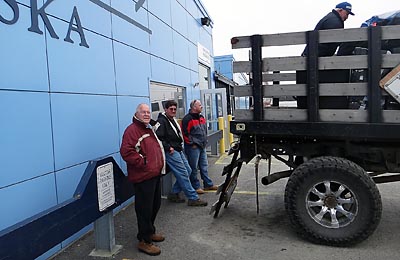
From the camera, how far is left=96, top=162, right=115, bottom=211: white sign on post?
11.7 feet

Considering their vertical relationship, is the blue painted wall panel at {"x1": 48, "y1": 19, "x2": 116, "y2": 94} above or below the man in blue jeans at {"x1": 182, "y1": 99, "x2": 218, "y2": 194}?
above

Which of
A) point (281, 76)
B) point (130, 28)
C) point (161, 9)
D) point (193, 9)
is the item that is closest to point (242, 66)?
point (281, 76)

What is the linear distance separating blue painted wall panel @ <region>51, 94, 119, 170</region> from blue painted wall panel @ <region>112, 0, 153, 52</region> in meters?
1.17

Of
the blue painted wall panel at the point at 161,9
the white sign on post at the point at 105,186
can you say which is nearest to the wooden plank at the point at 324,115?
the white sign on post at the point at 105,186

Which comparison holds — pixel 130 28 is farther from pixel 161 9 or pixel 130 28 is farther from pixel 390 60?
pixel 390 60

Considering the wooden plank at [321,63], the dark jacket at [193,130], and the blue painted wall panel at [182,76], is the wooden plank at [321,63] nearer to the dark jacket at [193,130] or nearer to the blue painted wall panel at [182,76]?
the dark jacket at [193,130]

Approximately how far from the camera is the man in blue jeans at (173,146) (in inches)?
199

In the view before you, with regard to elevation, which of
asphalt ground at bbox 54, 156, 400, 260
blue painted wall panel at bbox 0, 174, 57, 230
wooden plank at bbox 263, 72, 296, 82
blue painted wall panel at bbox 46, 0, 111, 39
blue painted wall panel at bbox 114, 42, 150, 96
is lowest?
asphalt ground at bbox 54, 156, 400, 260

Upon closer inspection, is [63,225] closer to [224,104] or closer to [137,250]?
[137,250]

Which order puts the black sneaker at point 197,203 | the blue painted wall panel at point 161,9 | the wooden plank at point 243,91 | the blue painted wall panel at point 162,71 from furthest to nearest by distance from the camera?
the blue painted wall panel at point 161,9 < the blue painted wall panel at point 162,71 < the black sneaker at point 197,203 < the wooden plank at point 243,91

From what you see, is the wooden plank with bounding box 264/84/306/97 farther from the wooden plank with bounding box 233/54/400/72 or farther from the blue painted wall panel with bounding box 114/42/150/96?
the blue painted wall panel with bounding box 114/42/150/96

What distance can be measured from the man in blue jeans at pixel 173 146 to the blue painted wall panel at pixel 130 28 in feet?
5.15

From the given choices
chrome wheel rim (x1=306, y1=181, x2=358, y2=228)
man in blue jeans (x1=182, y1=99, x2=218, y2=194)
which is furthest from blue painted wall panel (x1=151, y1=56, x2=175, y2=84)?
chrome wheel rim (x1=306, y1=181, x2=358, y2=228)

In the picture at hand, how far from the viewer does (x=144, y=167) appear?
3648 millimetres
